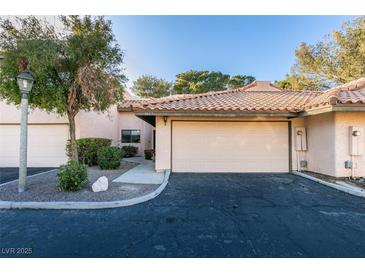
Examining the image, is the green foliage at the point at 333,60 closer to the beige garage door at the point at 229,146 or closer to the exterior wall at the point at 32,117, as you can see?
the beige garage door at the point at 229,146

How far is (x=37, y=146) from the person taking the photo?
1017 centimetres

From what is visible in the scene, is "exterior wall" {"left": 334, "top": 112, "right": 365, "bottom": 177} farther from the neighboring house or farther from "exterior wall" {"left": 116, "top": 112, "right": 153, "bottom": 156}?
"exterior wall" {"left": 116, "top": 112, "right": 153, "bottom": 156}

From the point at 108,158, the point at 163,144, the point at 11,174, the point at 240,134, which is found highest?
the point at 240,134

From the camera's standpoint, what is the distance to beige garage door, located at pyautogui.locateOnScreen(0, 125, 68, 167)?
10.1 meters

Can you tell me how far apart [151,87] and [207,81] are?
369 inches

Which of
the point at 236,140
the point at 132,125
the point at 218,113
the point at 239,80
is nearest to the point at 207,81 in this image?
the point at 239,80

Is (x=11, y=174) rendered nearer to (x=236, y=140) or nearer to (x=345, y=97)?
(x=236, y=140)

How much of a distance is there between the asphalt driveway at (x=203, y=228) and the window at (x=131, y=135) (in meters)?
11.2

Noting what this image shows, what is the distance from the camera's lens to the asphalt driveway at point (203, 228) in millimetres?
2848

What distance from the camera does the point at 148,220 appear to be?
3828mm

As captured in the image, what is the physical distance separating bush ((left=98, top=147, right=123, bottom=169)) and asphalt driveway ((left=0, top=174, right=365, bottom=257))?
471cm

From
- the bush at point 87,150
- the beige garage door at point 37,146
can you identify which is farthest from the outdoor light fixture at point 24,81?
the beige garage door at point 37,146

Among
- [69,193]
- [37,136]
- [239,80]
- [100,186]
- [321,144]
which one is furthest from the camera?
[239,80]

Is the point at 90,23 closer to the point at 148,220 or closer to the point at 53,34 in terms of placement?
the point at 53,34
